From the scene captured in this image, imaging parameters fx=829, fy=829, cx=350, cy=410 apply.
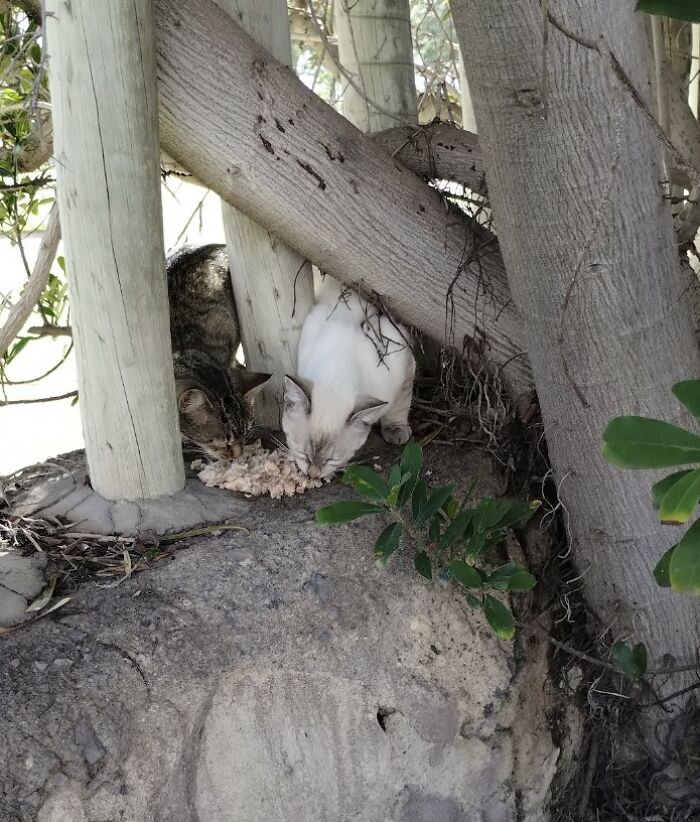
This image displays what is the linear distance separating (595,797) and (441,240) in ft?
6.11

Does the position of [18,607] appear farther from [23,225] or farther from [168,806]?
[23,225]

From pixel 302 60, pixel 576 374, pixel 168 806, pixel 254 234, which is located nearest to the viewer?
pixel 168 806

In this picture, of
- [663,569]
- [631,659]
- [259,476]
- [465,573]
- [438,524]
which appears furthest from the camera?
[259,476]

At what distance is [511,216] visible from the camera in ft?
7.04

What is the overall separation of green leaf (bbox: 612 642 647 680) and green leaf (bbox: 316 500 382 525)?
88 cm

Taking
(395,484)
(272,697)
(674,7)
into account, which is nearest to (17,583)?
(272,697)

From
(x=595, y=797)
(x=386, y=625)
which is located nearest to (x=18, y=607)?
(x=386, y=625)

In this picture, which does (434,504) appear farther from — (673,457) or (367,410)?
(673,457)

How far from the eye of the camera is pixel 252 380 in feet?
9.37

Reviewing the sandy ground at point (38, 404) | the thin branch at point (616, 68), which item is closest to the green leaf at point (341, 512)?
the thin branch at point (616, 68)

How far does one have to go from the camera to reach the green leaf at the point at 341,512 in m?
2.06

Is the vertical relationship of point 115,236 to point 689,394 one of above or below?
above

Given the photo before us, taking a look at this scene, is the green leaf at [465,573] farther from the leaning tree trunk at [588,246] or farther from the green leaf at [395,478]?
the leaning tree trunk at [588,246]

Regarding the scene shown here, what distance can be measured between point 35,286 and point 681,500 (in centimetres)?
195
